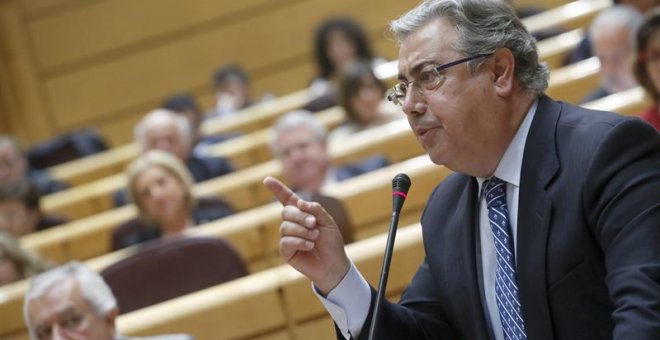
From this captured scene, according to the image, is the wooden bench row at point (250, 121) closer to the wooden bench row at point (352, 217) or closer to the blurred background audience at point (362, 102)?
the blurred background audience at point (362, 102)

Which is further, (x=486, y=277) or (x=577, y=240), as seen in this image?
(x=486, y=277)

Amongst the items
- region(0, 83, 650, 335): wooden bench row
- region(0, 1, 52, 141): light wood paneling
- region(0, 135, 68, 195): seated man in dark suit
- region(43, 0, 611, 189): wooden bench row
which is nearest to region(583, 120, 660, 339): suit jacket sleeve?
region(0, 83, 650, 335): wooden bench row

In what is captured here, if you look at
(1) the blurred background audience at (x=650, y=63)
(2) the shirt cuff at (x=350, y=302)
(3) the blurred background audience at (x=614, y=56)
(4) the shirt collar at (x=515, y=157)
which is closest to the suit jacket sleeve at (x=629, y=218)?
→ (4) the shirt collar at (x=515, y=157)

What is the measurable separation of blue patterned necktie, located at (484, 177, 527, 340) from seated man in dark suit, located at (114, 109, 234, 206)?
2887 mm

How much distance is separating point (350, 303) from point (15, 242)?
6.66 feet

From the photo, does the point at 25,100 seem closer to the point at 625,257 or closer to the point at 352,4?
the point at 352,4

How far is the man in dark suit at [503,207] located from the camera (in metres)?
1.30

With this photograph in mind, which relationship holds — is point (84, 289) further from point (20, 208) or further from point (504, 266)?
point (20, 208)

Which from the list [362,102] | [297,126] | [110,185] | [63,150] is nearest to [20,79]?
[63,150]

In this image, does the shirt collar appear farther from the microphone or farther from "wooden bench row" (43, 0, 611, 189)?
"wooden bench row" (43, 0, 611, 189)

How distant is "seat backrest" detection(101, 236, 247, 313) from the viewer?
270 cm

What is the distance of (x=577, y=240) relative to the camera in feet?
4.39

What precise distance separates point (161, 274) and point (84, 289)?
1.86ft

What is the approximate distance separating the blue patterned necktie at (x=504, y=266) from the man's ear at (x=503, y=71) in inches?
5.0
